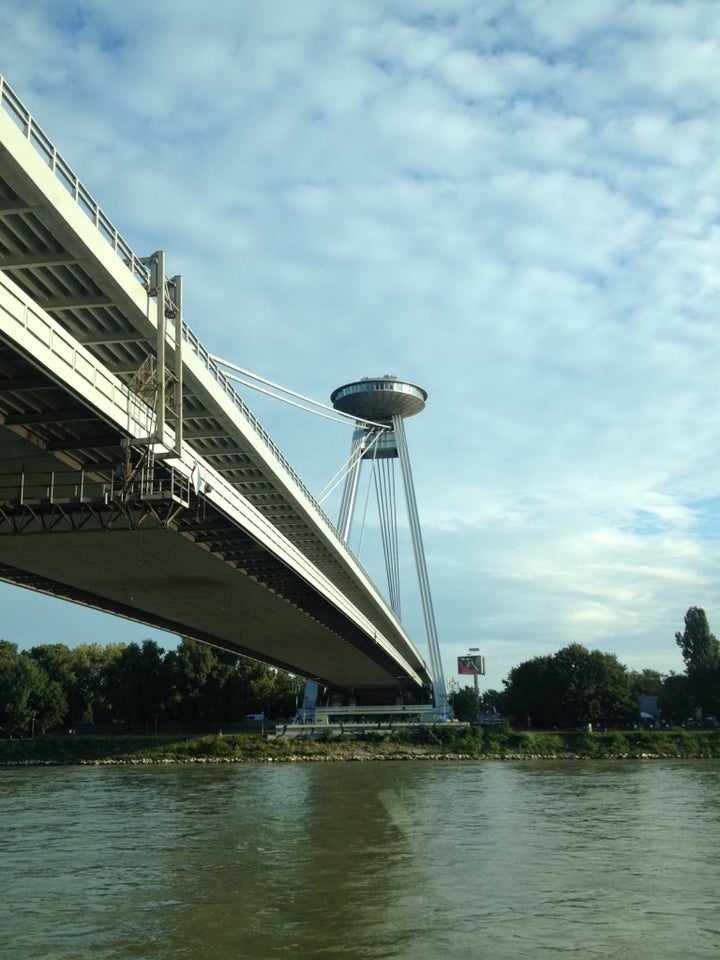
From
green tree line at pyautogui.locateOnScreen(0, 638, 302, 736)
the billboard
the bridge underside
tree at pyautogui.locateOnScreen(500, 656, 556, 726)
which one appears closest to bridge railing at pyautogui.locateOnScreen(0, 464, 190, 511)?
the bridge underside

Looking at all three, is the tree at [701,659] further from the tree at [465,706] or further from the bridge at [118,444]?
the bridge at [118,444]

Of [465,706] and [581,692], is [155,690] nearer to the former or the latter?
[465,706]

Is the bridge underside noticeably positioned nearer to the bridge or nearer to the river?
the bridge

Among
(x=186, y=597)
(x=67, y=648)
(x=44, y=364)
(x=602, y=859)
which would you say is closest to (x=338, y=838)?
(x=602, y=859)

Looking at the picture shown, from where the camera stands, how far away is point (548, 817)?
77.8 feet

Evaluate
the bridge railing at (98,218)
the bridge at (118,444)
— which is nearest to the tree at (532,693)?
the bridge at (118,444)

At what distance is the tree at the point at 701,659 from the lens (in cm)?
7981

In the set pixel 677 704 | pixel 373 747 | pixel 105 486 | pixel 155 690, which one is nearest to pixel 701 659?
pixel 677 704

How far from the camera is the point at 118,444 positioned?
1838 centimetres

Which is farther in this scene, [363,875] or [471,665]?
[471,665]

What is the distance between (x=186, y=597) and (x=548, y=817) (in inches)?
867

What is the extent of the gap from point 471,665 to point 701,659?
3187cm

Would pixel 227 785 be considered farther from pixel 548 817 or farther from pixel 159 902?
pixel 159 902

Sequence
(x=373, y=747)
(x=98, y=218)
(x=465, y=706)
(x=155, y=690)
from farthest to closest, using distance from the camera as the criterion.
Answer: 1. (x=465, y=706)
2. (x=155, y=690)
3. (x=373, y=747)
4. (x=98, y=218)
